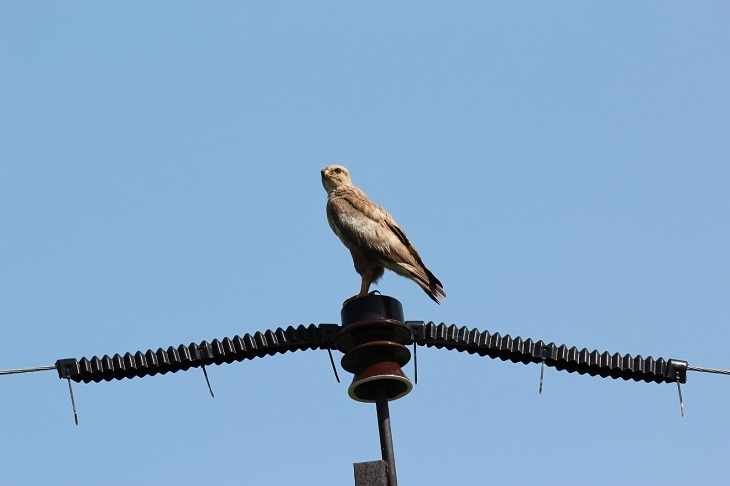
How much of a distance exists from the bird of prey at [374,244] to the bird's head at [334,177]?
0.70 m

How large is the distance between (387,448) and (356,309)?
82cm

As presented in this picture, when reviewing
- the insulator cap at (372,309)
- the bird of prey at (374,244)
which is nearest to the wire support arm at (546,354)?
the insulator cap at (372,309)

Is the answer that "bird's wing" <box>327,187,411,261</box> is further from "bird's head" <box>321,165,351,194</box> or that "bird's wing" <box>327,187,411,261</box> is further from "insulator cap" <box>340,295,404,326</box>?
"insulator cap" <box>340,295,404,326</box>

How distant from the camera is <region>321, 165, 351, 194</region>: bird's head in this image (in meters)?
10.7

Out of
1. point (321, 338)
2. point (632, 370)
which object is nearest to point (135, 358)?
point (321, 338)

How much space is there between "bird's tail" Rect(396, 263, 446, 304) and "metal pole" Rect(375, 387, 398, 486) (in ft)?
9.71

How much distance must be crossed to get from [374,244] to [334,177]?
5.52 ft

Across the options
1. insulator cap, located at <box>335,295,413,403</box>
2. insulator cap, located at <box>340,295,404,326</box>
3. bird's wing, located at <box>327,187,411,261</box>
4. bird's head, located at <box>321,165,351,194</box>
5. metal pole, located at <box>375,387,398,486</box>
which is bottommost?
metal pole, located at <box>375,387,398,486</box>

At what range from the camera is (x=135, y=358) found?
5887 mm

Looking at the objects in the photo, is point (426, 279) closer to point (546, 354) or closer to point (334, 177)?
point (334, 177)

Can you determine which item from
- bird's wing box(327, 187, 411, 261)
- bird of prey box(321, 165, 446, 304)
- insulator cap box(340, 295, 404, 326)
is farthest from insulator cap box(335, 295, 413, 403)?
bird's wing box(327, 187, 411, 261)

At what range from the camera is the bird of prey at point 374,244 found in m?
8.95

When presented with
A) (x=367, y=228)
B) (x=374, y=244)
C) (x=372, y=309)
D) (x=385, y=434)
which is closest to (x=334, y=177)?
(x=367, y=228)

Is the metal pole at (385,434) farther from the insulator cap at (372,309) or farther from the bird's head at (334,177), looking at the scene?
the bird's head at (334,177)
